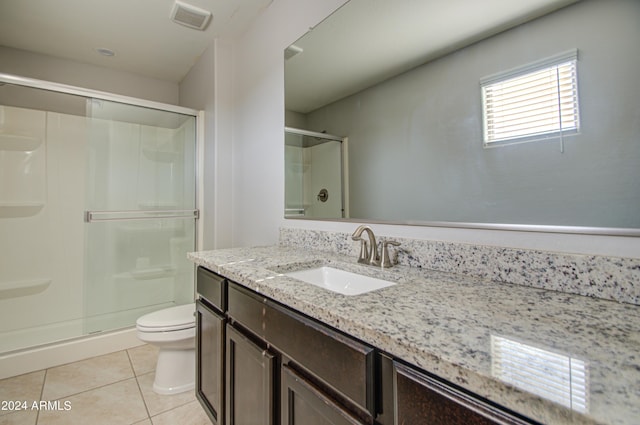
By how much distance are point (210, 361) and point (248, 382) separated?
1.31 ft

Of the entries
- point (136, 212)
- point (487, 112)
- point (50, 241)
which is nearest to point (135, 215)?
point (136, 212)

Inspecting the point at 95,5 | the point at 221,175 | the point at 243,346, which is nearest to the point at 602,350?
the point at 243,346

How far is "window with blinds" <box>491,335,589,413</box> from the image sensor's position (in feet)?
1.16

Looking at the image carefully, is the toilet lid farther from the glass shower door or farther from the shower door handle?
the shower door handle

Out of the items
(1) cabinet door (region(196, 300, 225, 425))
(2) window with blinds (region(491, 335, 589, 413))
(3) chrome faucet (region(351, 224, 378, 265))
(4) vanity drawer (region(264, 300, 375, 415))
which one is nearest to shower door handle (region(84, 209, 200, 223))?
(1) cabinet door (region(196, 300, 225, 425))

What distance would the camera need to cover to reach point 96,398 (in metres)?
1.66

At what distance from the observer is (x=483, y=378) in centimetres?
40

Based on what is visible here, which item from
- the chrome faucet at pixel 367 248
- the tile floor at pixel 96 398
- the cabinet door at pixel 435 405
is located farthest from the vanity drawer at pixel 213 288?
the cabinet door at pixel 435 405

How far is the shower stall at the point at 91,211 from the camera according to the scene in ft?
7.63

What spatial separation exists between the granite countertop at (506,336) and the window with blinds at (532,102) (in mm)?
442

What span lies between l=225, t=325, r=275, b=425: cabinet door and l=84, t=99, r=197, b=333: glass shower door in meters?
1.68

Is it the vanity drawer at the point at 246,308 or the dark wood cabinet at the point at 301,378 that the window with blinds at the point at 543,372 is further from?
the vanity drawer at the point at 246,308

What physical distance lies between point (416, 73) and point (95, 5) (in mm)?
2205

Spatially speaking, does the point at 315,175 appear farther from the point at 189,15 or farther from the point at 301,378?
the point at 189,15
